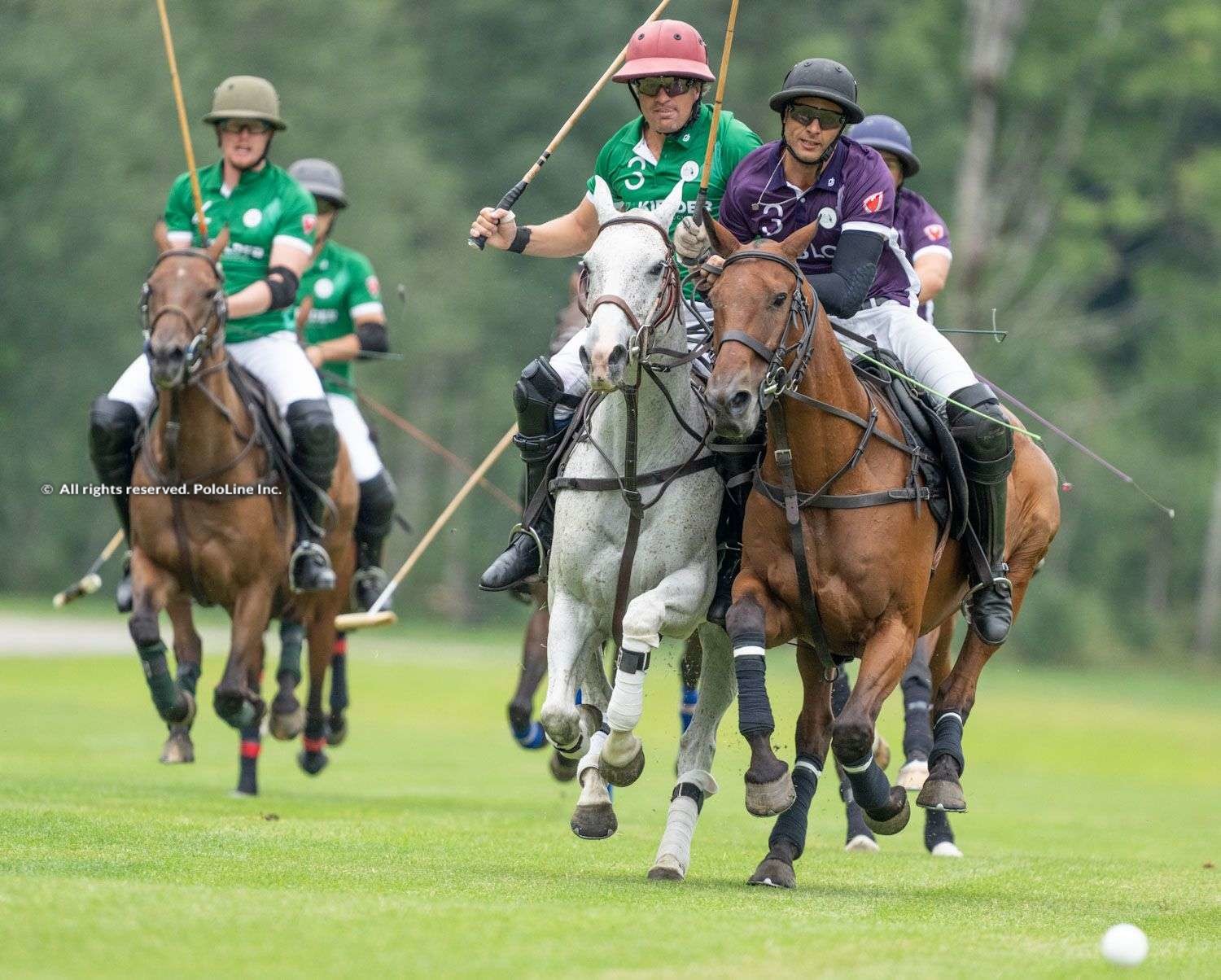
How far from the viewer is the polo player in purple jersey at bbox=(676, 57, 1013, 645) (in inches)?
342

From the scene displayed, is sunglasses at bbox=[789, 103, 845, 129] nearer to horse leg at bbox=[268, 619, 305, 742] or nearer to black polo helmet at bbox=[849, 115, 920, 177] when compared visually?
black polo helmet at bbox=[849, 115, 920, 177]

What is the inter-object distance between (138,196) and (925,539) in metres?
32.3

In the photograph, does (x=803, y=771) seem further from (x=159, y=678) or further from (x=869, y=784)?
(x=159, y=678)

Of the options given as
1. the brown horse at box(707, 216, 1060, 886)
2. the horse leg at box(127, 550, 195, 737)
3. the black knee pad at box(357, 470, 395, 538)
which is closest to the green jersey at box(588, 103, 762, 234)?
the brown horse at box(707, 216, 1060, 886)

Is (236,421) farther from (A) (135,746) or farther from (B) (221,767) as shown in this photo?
(A) (135,746)

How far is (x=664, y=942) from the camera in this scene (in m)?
6.71

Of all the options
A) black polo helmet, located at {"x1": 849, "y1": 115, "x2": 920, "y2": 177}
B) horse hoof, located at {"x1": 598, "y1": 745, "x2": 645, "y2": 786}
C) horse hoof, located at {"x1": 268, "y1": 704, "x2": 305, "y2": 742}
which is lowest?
horse hoof, located at {"x1": 268, "y1": 704, "x2": 305, "y2": 742}

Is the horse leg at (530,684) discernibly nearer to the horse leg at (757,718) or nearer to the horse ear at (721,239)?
the horse leg at (757,718)

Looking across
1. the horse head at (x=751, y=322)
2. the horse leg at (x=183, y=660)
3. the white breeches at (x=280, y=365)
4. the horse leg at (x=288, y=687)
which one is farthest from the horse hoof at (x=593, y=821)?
the horse leg at (x=288, y=687)

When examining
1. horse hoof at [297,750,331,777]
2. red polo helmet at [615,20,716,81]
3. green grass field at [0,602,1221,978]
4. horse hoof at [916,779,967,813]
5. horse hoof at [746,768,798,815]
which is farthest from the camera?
horse hoof at [297,750,331,777]

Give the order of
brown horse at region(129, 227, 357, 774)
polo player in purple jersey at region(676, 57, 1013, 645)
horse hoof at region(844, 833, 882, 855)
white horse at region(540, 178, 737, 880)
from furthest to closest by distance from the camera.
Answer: horse hoof at region(844, 833, 882, 855)
brown horse at region(129, 227, 357, 774)
polo player in purple jersey at region(676, 57, 1013, 645)
white horse at region(540, 178, 737, 880)

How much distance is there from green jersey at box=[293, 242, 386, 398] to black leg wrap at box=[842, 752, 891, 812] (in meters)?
6.56

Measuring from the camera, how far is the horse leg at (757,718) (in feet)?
27.0

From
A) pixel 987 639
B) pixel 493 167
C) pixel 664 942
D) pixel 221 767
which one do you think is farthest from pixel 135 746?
pixel 493 167
